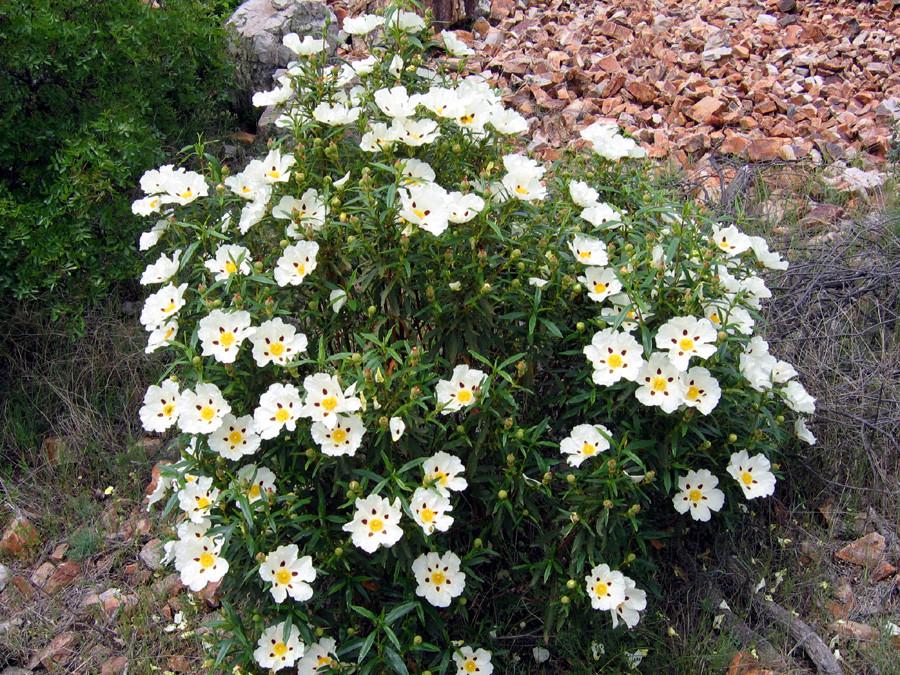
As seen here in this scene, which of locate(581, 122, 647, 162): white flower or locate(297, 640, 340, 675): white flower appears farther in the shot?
locate(581, 122, 647, 162): white flower

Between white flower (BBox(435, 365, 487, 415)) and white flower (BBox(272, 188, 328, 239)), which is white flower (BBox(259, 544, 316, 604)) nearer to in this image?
white flower (BBox(435, 365, 487, 415))

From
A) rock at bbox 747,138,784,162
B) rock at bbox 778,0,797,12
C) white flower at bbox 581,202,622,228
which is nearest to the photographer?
white flower at bbox 581,202,622,228

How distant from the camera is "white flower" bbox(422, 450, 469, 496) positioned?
7.64ft

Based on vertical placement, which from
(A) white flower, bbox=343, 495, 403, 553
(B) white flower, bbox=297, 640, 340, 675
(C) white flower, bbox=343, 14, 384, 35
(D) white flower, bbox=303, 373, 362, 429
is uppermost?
(C) white flower, bbox=343, 14, 384, 35

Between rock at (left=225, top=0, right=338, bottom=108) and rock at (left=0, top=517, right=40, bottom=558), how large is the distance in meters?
2.71

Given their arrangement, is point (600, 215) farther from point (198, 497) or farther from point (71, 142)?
point (71, 142)

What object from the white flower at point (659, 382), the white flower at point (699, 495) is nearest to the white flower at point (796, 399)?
the white flower at point (699, 495)

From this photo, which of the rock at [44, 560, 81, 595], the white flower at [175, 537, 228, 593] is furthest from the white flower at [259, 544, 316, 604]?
the rock at [44, 560, 81, 595]

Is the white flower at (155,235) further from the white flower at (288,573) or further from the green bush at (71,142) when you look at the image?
the green bush at (71,142)

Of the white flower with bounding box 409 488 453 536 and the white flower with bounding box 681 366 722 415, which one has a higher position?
the white flower with bounding box 681 366 722 415

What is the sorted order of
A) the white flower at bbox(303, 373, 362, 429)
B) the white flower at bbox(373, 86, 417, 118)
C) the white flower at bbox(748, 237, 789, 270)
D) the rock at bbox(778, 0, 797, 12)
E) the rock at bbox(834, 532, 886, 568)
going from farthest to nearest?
the rock at bbox(778, 0, 797, 12)
the rock at bbox(834, 532, 886, 568)
the white flower at bbox(748, 237, 789, 270)
the white flower at bbox(373, 86, 417, 118)
the white flower at bbox(303, 373, 362, 429)

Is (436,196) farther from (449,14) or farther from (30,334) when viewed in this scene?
(449,14)

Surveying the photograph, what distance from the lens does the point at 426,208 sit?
242 cm

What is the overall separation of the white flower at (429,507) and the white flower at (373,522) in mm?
46
